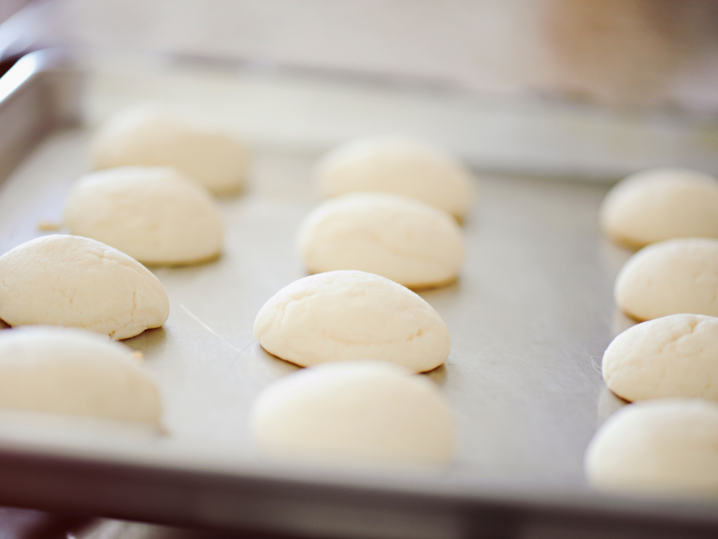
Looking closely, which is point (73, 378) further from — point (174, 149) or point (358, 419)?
point (174, 149)

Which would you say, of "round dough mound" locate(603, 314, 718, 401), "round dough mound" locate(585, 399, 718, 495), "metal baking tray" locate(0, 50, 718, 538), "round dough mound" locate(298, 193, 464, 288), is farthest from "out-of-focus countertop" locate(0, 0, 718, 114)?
"round dough mound" locate(585, 399, 718, 495)

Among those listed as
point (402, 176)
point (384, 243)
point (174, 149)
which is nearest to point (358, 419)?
point (384, 243)

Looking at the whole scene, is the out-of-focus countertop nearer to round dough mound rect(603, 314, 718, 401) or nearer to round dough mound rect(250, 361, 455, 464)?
round dough mound rect(603, 314, 718, 401)

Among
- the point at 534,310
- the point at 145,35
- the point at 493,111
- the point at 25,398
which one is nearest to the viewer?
the point at 25,398

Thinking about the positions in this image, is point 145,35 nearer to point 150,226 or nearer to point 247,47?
point 247,47

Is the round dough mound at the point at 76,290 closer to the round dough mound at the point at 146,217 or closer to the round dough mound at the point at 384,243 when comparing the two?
the round dough mound at the point at 146,217

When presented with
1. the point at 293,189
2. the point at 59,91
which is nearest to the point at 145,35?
the point at 59,91

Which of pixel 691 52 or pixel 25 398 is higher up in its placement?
pixel 25 398
